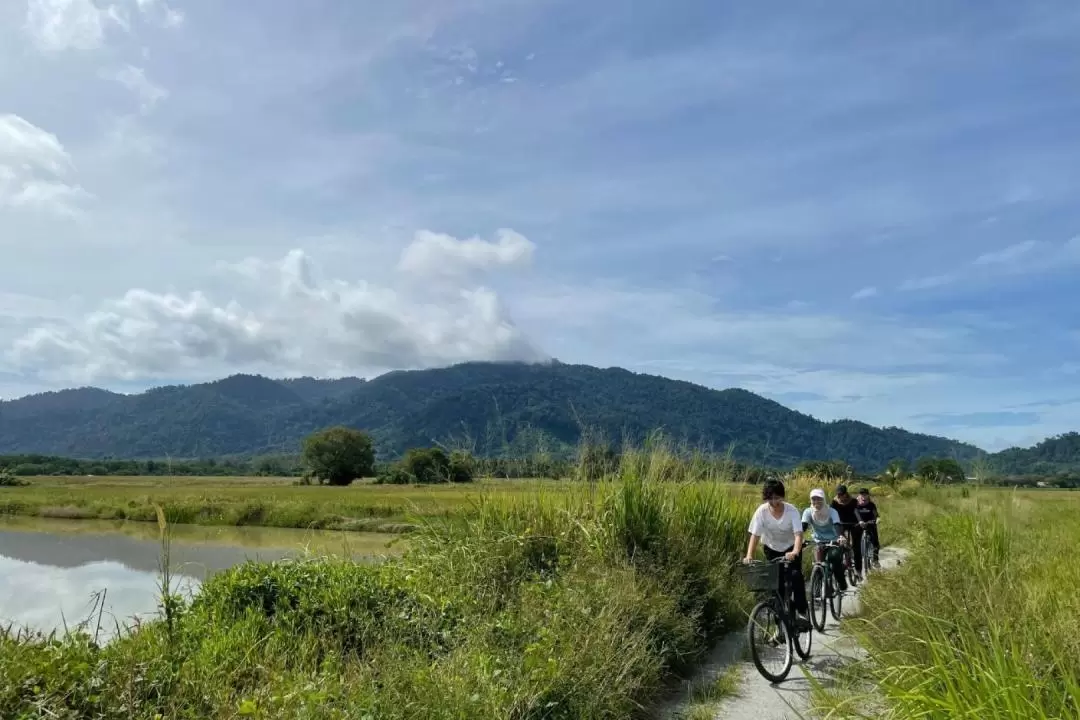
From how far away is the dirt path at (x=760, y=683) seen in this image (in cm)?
566

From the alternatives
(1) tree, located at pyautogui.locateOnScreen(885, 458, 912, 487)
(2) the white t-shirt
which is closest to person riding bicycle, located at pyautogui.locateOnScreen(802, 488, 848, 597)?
(2) the white t-shirt

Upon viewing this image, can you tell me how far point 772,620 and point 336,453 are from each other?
4575 cm

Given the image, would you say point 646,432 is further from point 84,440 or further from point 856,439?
point 84,440

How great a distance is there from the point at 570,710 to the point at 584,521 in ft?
12.7

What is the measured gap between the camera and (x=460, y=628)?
18.4 ft

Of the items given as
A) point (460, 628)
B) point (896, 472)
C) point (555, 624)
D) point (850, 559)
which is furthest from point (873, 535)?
point (896, 472)

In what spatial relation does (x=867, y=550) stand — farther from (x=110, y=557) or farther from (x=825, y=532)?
(x=110, y=557)

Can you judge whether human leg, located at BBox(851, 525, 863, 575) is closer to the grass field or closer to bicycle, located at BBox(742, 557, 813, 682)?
the grass field

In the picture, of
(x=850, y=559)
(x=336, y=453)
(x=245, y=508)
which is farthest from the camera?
(x=336, y=453)

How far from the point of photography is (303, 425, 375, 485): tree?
49281 mm

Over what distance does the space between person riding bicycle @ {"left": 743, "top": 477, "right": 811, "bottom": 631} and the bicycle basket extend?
0.16 metres

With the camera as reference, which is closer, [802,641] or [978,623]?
[978,623]

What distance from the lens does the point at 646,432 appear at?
35.0 ft

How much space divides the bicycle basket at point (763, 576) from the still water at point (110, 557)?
4.09 meters
